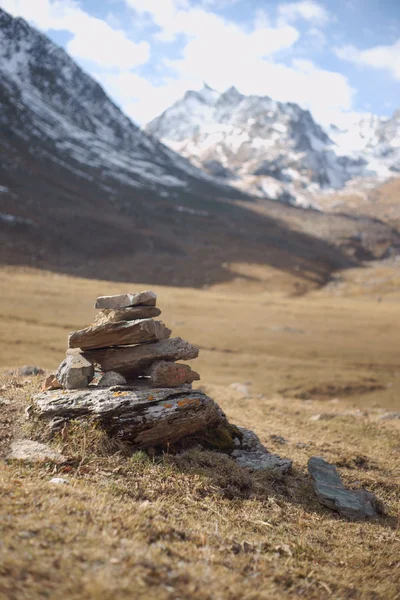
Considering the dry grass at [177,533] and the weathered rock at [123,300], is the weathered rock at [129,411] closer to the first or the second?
the dry grass at [177,533]

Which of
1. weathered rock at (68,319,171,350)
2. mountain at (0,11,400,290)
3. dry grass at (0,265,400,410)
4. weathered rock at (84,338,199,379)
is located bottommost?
dry grass at (0,265,400,410)

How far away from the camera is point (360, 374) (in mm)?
28797

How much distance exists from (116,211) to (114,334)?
107 metres

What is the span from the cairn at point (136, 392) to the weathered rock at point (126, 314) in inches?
0.9

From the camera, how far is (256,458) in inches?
387

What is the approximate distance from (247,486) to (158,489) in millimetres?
2019

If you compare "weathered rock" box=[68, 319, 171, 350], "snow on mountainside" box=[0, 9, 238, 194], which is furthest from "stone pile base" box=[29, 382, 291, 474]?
"snow on mountainside" box=[0, 9, 238, 194]

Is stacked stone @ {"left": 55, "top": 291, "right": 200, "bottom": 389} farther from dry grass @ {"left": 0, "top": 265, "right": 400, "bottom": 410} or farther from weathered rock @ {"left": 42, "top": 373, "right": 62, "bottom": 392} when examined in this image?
dry grass @ {"left": 0, "top": 265, "right": 400, "bottom": 410}

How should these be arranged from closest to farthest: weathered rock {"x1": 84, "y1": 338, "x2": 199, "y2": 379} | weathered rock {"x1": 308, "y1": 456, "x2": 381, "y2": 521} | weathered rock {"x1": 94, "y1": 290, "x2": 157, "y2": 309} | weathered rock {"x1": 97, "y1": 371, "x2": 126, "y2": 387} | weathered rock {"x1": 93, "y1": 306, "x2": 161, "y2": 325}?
weathered rock {"x1": 308, "y1": 456, "x2": 381, "y2": 521}
weathered rock {"x1": 97, "y1": 371, "x2": 126, "y2": 387}
weathered rock {"x1": 84, "y1": 338, "x2": 199, "y2": 379}
weathered rock {"x1": 93, "y1": 306, "x2": 161, "y2": 325}
weathered rock {"x1": 94, "y1": 290, "x2": 157, "y2": 309}

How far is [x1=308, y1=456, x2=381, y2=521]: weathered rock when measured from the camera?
27.1 ft

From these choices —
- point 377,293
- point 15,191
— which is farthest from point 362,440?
→ point 15,191

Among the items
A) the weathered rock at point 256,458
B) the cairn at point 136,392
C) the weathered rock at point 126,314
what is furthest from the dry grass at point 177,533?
the weathered rock at point 126,314

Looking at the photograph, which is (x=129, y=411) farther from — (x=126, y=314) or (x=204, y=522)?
(x=204, y=522)

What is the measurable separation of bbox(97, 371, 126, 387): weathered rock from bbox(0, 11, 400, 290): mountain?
6082 cm
